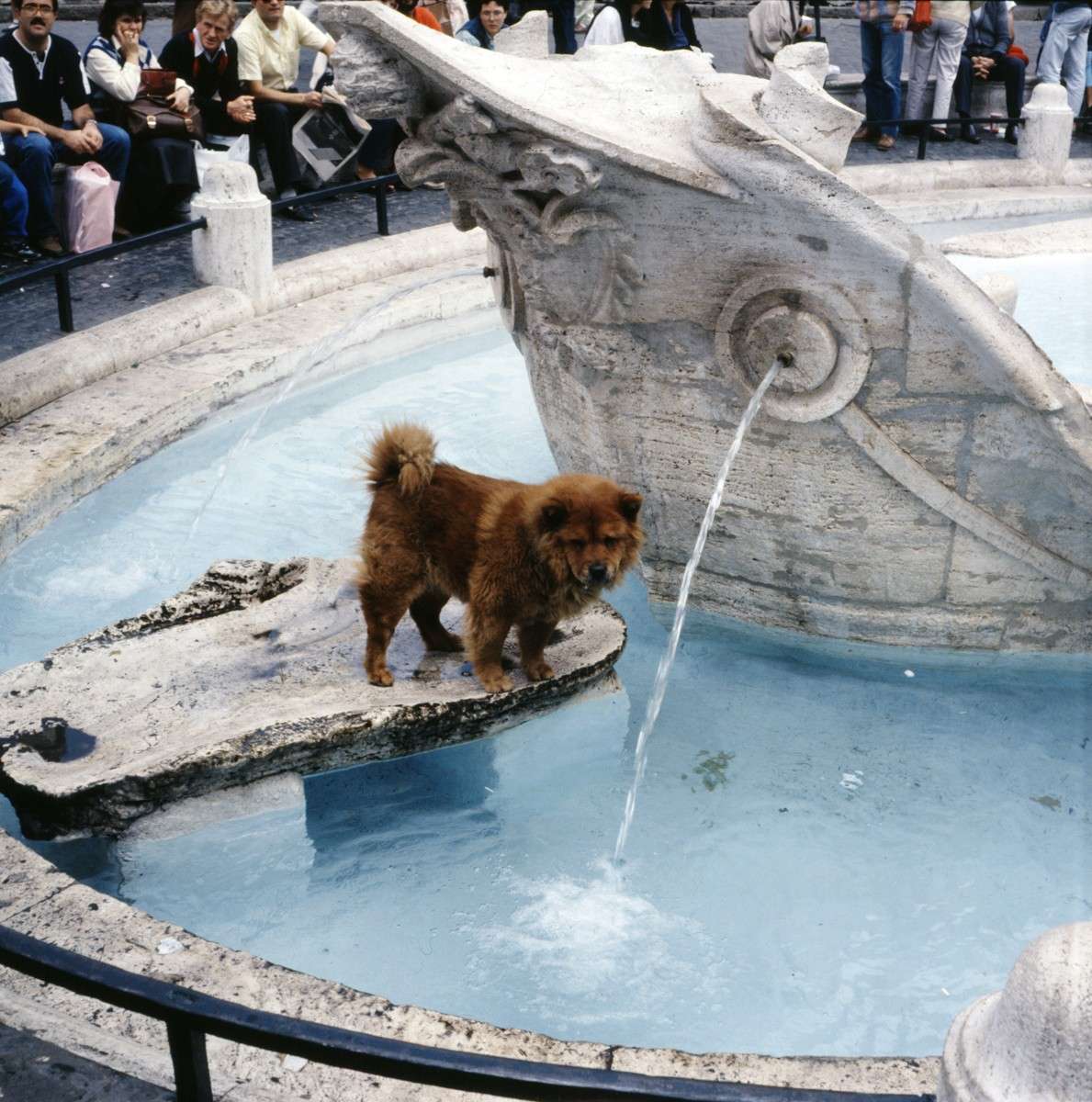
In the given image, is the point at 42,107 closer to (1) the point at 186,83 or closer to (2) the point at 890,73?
(1) the point at 186,83

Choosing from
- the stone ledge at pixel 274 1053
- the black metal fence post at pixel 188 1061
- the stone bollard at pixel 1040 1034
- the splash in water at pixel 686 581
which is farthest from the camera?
the splash in water at pixel 686 581

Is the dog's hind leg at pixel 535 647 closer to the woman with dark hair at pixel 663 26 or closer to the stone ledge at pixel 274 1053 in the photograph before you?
the stone ledge at pixel 274 1053

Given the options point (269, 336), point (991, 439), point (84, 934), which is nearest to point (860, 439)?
point (991, 439)

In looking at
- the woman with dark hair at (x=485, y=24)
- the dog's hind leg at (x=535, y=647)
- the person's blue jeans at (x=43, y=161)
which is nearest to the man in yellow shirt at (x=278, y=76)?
the woman with dark hair at (x=485, y=24)

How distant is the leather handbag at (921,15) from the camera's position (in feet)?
40.2

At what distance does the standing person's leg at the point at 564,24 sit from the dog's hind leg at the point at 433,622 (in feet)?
29.5

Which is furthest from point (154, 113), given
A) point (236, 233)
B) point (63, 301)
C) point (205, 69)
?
point (63, 301)

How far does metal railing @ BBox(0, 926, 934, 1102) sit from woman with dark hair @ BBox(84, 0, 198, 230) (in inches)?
294

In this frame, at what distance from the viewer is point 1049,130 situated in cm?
1163

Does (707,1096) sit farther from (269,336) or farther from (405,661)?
(269,336)

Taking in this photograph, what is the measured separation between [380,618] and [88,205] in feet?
17.5

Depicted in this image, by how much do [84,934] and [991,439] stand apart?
114 inches

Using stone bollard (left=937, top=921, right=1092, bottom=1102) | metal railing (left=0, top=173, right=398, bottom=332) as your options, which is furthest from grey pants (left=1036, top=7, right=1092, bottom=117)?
stone bollard (left=937, top=921, right=1092, bottom=1102)

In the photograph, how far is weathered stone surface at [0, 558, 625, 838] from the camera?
12.2 feet
